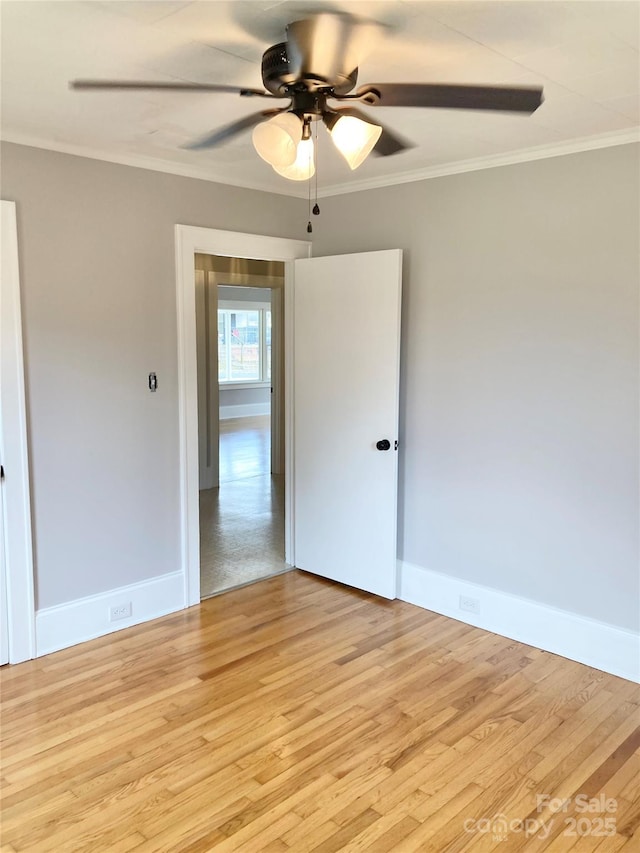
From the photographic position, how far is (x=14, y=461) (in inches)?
123

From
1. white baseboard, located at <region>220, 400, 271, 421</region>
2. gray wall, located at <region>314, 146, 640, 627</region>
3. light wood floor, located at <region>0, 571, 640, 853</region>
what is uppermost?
gray wall, located at <region>314, 146, 640, 627</region>

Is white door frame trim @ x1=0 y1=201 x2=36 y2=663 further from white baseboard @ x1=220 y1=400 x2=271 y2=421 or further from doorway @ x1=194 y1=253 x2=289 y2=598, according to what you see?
white baseboard @ x1=220 y1=400 x2=271 y2=421

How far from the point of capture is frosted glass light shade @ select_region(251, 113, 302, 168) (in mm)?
1883

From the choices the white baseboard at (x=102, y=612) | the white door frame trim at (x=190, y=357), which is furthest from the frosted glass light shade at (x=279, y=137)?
the white baseboard at (x=102, y=612)

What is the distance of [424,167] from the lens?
11.8 ft

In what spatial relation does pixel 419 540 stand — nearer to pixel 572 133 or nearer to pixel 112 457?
pixel 112 457

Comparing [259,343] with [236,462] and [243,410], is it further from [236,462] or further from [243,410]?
[236,462]

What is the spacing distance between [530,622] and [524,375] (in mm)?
1290

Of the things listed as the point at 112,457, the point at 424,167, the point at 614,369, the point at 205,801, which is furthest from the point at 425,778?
the point at 424,167

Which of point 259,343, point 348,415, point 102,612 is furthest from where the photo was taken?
point 259,343

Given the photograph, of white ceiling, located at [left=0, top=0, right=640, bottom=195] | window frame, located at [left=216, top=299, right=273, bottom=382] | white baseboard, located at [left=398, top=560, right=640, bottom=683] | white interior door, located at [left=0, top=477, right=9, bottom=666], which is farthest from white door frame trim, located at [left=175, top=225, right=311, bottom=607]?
window frame, located at [left=216, top=299, right=273, bottom=382]

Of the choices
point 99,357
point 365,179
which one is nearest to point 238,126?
point 99,357

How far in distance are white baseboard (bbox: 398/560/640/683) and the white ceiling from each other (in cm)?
227

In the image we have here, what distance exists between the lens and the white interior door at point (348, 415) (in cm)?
382
